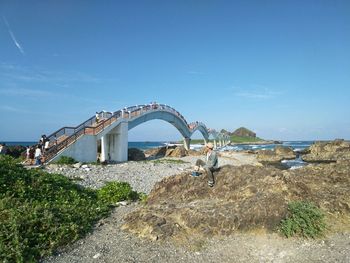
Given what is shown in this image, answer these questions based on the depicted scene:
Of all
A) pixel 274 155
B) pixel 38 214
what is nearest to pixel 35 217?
pixel 38 214

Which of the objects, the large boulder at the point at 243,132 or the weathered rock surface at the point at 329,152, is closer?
the weathered rock surface at the point at 329,152

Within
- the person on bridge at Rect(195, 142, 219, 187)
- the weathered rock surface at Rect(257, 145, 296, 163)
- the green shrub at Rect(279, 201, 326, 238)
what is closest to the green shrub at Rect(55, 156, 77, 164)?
the person on bridge at Rect(195, 142, 219, 187)

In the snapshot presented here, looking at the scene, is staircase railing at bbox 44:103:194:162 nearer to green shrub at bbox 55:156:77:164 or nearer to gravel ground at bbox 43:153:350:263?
green shrub at bbox 55:156:77:164

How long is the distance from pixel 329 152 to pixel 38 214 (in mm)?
52494

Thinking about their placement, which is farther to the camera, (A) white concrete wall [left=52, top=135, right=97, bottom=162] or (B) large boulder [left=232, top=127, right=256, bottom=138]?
(B) large boulder [left=232, top=127, right=256, bottom=138]

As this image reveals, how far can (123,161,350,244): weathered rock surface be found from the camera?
822 cm

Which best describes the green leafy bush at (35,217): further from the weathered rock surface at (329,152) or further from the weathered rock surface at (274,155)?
the weathered rock surface at (329,152)

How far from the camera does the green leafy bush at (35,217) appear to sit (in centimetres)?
723

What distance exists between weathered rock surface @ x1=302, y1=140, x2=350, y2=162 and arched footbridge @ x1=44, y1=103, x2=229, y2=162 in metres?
22.8

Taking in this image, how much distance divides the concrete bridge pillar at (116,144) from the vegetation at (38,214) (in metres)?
18.7

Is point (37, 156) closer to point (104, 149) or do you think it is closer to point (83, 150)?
point (83, 150)

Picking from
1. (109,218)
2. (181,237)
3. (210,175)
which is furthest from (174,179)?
(181,237)

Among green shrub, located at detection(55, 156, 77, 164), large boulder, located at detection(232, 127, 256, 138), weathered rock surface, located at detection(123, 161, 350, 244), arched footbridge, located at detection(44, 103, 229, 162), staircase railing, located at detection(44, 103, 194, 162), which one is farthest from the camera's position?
large boulder, located at detection(232, 127, 256, 138)

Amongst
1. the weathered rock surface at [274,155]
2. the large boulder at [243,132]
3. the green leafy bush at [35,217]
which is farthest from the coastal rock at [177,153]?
the large boulder at [243,132]
